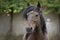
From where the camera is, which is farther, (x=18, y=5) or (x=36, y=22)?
(x=18, y=5)

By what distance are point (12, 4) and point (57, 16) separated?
8.36 ft

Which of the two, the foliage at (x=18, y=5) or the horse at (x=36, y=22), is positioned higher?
the foliage at (x=18, y=5)

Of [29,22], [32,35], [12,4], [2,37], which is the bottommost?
[2,37]

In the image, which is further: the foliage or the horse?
the foliage

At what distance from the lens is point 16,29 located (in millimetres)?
8828

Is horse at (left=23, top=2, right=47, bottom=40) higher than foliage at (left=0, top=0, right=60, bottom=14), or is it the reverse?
foliage at (left=0, top=0, right=60, bottom=14)

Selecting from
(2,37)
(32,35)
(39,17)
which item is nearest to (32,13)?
(39,17)

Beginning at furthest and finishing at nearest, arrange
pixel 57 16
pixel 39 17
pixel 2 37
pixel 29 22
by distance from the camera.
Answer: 1. pixel 57 16
2. pixel 2 37
3. pixel 39 17
4. pixel 29 22

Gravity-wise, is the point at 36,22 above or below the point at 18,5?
below

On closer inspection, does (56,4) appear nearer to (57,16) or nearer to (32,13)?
(57,16)

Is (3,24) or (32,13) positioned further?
(3,24)

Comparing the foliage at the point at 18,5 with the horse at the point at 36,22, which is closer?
the horse at the point at 36,22

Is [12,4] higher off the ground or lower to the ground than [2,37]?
higher

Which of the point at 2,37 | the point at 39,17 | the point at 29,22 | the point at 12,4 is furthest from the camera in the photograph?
the point at 2,37
